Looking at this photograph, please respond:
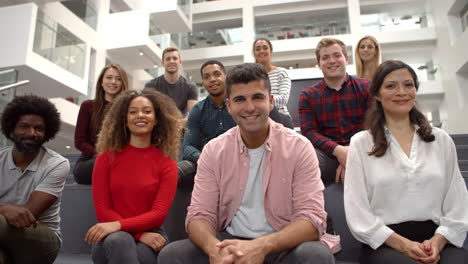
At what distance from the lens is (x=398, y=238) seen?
65.7 inches

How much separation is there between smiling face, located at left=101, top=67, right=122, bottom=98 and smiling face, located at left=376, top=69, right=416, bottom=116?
2.16 meters

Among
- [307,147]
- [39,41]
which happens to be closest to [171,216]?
[307,147]

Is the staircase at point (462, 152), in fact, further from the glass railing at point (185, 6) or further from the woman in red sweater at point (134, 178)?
the glass railing at point (185, 6)

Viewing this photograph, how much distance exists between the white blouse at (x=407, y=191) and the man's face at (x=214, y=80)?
4.71 feet

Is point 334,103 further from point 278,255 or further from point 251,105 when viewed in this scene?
point 278,255

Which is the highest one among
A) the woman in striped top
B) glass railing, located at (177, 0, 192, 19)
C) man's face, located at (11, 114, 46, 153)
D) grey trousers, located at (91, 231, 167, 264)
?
glass railing, located at (177, 0, 192, 19)

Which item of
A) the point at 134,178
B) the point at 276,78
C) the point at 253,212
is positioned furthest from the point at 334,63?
the point at 134,178

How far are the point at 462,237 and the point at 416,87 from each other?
0.76 metres

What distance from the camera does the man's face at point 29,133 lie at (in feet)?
7.27

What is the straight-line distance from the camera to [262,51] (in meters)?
4.02

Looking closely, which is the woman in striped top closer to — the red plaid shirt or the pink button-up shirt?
the red plaid shirt

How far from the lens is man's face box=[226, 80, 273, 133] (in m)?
1.76

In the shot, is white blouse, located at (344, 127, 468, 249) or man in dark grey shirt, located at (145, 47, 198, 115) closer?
white blouse, located at (344, 127, 468, 249)

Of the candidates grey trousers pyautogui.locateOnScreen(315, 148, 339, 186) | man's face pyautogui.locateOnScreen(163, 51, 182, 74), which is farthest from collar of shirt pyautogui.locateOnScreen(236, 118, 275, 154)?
man's face pyautogui.locateOnScreen(163, 51, 182, 74)
